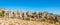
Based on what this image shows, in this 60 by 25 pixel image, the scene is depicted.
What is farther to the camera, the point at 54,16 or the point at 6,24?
the point at 54,16

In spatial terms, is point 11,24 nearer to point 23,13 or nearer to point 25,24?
point 25,24

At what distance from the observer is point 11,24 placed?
22.9 meters

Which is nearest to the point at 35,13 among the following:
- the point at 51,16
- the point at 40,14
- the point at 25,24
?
the point at 40,14

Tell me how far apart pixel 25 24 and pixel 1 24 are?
371 centimetres

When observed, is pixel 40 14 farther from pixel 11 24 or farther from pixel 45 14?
pixel 11 24

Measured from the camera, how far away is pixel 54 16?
42.8 meters

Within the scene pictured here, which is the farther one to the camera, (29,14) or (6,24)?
(29,14)

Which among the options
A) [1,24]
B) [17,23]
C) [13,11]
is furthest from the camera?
[13,11]

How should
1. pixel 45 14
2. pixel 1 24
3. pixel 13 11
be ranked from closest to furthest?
pixel 1 24 < pixel 13 11 < pixel 45 14

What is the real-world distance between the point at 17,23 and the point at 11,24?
1.10 meters

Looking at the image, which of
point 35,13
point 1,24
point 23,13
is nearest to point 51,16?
point 35,13

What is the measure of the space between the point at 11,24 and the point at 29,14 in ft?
66.1

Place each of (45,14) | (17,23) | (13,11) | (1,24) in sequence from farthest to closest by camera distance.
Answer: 1. (45,14)
2. (13,11)
3. (17,23)
4. (1,24)

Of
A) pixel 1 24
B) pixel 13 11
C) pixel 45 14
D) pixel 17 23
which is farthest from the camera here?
pixel 45 14
